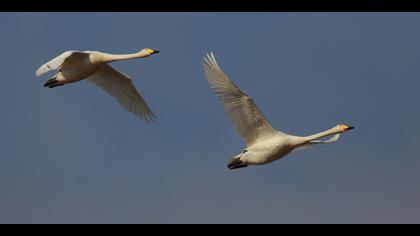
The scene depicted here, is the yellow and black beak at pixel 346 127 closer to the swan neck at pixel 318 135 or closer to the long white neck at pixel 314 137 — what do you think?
the long white neck at pixel 314 137

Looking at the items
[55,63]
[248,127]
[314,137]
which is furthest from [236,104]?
[55,63]

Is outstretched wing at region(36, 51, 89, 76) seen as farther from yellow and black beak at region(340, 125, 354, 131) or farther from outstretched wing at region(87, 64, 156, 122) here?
yellow and black beak at region(340, 125, 354, 131)

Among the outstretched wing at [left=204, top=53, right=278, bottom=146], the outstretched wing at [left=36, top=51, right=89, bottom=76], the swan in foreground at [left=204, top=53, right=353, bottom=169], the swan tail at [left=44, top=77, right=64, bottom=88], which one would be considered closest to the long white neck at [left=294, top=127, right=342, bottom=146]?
the swan in foreground at [left=204, top=53, right=353, bottom=169]

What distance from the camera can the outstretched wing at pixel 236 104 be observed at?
773 inches

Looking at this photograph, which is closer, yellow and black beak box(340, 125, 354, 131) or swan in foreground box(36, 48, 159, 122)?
yellow and black beak box(340, 125, 354, 131)

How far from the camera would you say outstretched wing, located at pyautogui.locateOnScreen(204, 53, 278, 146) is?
19.6 m

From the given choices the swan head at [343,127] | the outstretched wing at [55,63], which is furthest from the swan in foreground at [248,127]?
the outstretched wing at [55,63]

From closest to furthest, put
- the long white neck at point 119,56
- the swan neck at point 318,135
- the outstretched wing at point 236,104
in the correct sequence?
the outstretched wing at point 236,104, the swan neck at point 318,135, the long white neck at point 119,56

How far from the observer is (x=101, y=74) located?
25.2m

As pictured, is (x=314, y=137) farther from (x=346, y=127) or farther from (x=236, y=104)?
(x=236, y=104)

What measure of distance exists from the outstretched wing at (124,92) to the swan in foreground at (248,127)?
5.78 meters

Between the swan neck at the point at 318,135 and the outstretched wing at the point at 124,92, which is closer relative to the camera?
the swan neck at the point at 318,135

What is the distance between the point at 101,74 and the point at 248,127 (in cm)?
697
